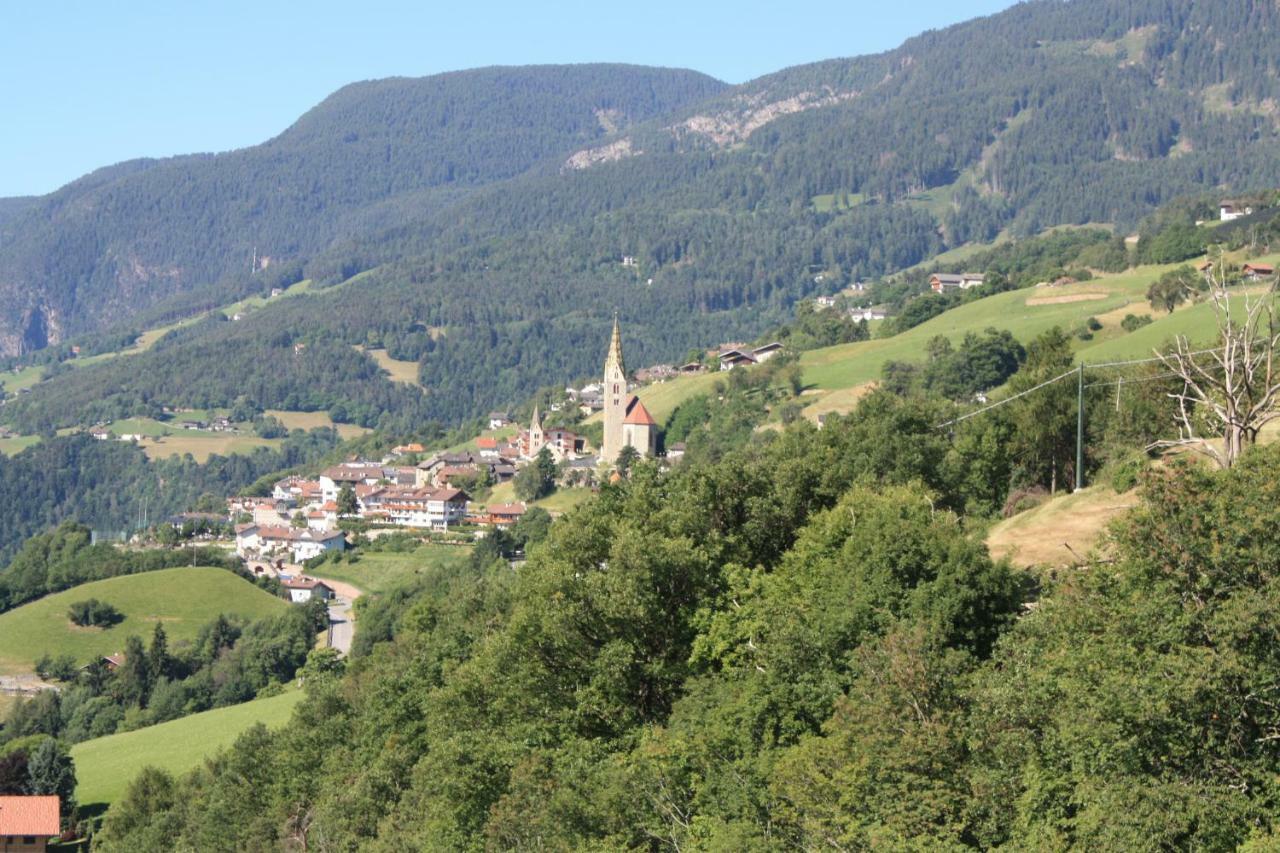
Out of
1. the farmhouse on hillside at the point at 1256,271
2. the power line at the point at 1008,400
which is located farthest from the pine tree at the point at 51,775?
the farmhouse on hillside at the point at 1256,271

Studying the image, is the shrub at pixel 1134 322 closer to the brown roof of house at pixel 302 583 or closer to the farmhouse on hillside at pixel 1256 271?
the farmhouse on hillside at pixel 1256 271

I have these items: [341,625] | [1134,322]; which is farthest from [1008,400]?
[341,625]

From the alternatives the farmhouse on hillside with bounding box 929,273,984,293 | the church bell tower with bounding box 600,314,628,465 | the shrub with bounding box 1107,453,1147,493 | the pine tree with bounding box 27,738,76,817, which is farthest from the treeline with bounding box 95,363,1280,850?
the farmhouse on hillside with bounding box 929,273,984,293

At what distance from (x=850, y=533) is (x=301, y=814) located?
67.2 feet

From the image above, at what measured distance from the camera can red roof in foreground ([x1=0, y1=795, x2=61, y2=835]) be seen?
2418 inches

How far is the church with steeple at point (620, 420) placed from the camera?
4936 inches

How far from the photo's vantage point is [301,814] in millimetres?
46906

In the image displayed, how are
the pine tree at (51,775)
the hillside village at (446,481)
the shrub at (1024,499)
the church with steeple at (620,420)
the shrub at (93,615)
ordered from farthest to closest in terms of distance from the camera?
the hillside village at (446,481) < the church with steeple at (620,420) < the shrub at (93,615) < the pine tree at (51,775) < the shrub at (1024,499)

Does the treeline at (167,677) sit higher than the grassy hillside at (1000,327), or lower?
lower

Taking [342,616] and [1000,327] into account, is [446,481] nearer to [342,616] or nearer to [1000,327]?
[342,616]

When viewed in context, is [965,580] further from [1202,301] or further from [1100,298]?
[1100,298]

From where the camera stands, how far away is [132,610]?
11300 centimetres

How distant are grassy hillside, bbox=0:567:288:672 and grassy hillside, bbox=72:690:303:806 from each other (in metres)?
21.8

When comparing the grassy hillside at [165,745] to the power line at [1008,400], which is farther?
the grassy hillside at [165,745]
